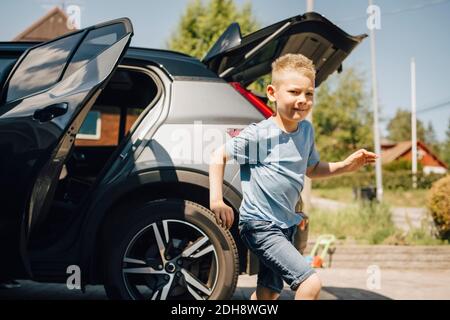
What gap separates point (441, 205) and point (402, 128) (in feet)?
342

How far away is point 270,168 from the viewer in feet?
8.29

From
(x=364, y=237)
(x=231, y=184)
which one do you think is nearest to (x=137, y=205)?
(x=231, y=184)

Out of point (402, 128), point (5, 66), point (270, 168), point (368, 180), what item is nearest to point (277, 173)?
point (270, 168)

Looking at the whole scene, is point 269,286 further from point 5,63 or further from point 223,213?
point 5,63

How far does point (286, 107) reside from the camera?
7.99 ft

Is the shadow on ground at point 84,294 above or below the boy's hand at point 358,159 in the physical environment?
below

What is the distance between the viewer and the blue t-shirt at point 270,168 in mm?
2506

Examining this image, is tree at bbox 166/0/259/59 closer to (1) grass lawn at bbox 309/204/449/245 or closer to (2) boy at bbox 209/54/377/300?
(1) grass lawn at bbox 309/204/449/245

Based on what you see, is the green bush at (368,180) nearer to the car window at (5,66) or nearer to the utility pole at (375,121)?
the utility pole at (375,121)

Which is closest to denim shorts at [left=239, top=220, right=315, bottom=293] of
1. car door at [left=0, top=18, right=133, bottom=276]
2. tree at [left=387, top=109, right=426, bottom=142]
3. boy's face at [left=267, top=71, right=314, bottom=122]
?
boy's face at [left=267, top=71, right=314, bottom=122]

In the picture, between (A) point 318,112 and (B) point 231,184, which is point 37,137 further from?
(A) point 318,112

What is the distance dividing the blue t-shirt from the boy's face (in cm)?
14

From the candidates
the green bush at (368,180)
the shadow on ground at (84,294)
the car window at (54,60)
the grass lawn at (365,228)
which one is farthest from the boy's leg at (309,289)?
the green bush at (368,180)

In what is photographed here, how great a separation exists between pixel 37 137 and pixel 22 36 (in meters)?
20.2
